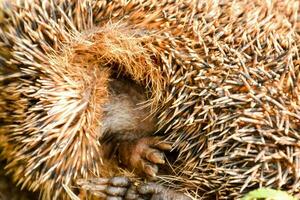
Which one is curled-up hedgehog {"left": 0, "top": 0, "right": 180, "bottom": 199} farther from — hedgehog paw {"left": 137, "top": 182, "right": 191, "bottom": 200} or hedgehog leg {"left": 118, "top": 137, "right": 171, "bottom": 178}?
hedgehog paw {"left": 137, "top": 182, "right": 191, "bottom": 200}

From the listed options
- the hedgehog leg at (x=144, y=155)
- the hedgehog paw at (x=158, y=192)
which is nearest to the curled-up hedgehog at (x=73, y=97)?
→ the hedgehog leg at (x=144, y=155)

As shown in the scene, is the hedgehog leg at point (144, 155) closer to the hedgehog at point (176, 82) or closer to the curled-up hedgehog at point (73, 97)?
the curled-up hedgehog at point (73, 97)

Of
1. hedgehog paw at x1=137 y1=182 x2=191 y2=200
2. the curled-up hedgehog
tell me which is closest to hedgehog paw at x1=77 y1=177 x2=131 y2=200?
the curled-up hedgehog

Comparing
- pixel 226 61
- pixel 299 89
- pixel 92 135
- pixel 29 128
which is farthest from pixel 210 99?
pixel 29 128

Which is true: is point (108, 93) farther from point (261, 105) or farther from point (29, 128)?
point (261, 105)

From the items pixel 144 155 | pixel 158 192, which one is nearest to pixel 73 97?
pixel 144 155

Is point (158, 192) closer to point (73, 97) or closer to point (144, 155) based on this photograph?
point (144, 155)
